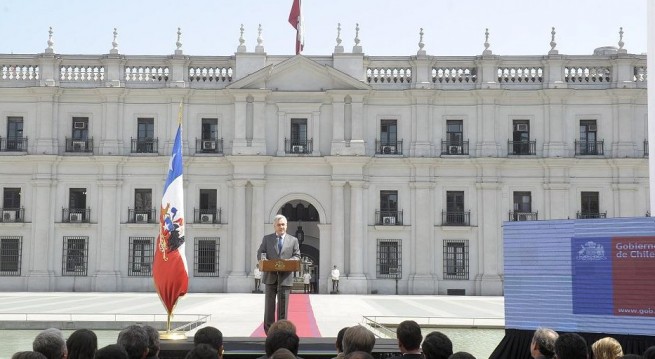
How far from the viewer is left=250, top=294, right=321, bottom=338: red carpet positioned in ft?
60.3

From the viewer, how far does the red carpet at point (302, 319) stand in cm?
1837

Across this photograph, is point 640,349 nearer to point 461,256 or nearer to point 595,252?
point 595,252

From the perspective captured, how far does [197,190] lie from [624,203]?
21018mm

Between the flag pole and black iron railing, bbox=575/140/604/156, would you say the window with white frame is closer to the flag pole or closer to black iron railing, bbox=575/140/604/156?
black iron railing, bbox=575/140/604/156

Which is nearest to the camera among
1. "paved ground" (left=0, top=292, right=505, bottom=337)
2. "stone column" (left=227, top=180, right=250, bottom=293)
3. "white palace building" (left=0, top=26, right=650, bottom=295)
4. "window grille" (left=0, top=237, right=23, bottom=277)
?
"paved ground" (left=0, top=292, right=505, bottom=337)

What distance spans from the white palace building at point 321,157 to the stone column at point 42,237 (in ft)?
0.27

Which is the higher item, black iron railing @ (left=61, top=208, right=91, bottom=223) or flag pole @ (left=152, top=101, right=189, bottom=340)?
black iron railing @ (left=61, top=208, right=91, bottom=223)

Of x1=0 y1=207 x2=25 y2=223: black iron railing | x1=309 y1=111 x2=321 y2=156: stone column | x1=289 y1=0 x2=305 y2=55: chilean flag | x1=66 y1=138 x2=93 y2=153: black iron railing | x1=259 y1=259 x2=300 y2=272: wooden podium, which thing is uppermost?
x1=289 y1=0 x2=305 y2=55: chilean flag

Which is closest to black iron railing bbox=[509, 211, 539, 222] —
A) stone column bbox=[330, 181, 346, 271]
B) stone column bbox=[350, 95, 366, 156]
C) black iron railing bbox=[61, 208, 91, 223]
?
stone column bbox=[350, 95, 366, 156]

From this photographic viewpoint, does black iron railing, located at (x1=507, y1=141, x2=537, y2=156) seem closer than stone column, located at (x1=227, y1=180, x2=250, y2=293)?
No

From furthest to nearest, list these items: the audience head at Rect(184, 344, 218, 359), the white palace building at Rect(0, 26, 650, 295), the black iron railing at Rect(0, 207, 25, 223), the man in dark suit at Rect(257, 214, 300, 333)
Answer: the black iron railing at Rect(0, 207, 25, 223) → the white palace building at Rect(0, 26, 650, 295) → the man in dark suit at Rect(257, 214, 300, 333) → the audience head at Rect(184, 344, 218, 359)

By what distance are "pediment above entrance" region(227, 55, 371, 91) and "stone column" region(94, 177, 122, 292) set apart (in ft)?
25.6

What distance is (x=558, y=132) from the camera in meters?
41.1

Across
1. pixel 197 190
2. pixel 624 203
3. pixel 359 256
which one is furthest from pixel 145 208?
pixel 624 203
